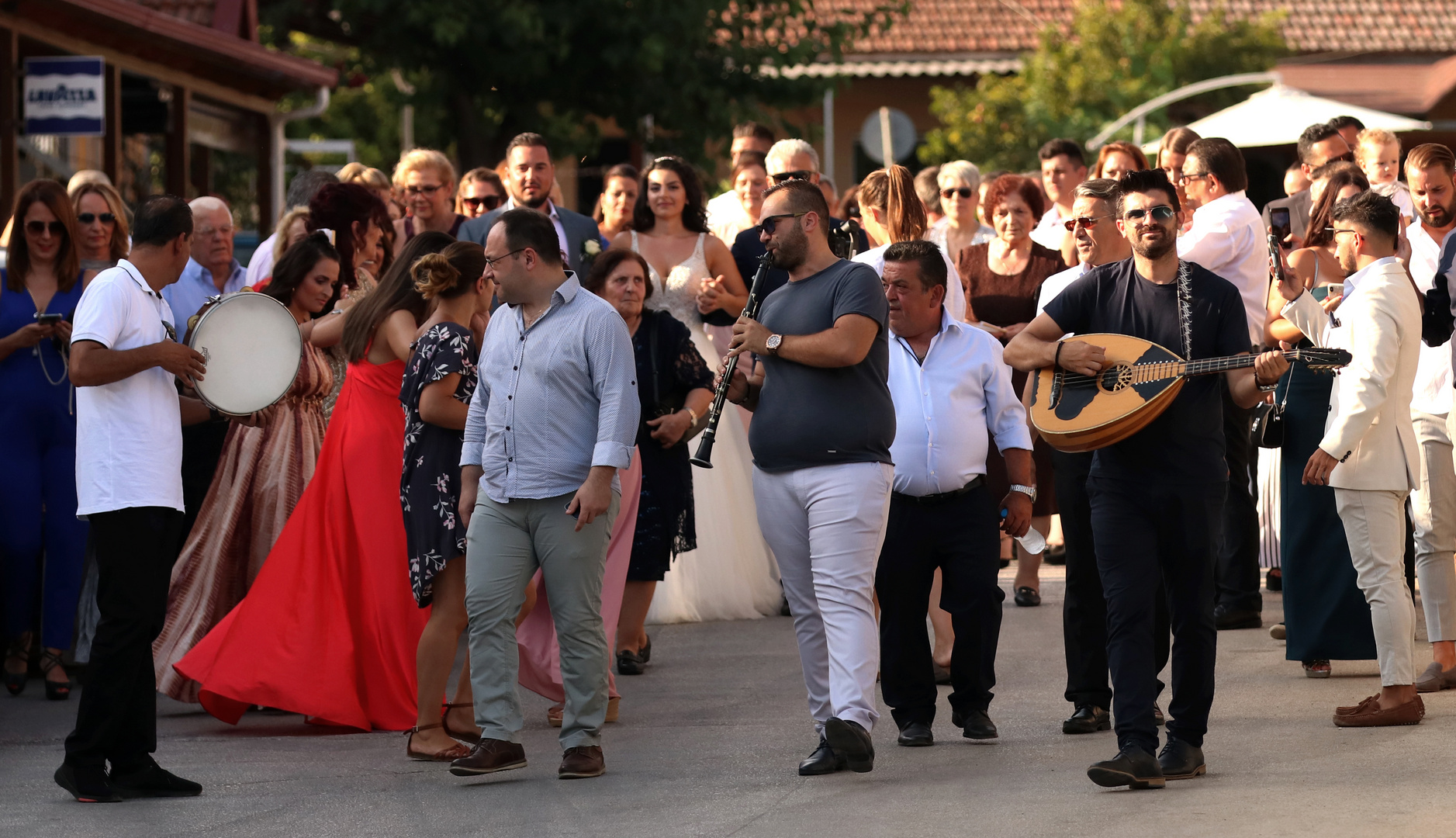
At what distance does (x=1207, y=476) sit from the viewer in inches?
271

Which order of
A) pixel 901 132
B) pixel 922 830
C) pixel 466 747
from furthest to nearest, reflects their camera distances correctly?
1. pixel 901 132
2. pixel 466 747
3. pixel 922 830

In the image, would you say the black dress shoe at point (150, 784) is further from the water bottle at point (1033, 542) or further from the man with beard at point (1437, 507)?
the man with beard at point (1437, 507)

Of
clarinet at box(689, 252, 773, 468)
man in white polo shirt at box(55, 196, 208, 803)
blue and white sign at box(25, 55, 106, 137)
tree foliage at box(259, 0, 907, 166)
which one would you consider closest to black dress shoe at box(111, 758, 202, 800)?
man in white polo shirt at box(55, 196, 208, 803)

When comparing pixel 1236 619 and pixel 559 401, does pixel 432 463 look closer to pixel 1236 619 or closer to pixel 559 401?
pixel 559 401

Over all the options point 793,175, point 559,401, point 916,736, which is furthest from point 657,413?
point 916,736

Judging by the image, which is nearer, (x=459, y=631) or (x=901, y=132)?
(x=459, y=631)

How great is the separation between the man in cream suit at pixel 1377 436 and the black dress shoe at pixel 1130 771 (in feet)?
4.66

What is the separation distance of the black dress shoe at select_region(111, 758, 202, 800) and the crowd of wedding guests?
939 mm

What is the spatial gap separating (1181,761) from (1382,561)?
1.59 metres

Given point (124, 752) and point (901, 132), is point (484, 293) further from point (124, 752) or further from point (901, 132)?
point (901, 132)

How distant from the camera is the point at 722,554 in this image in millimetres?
11367

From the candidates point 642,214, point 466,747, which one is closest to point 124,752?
point 466,747

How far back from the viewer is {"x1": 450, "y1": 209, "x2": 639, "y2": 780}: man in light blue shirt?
23.6ft

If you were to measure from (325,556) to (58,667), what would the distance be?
1.82m
